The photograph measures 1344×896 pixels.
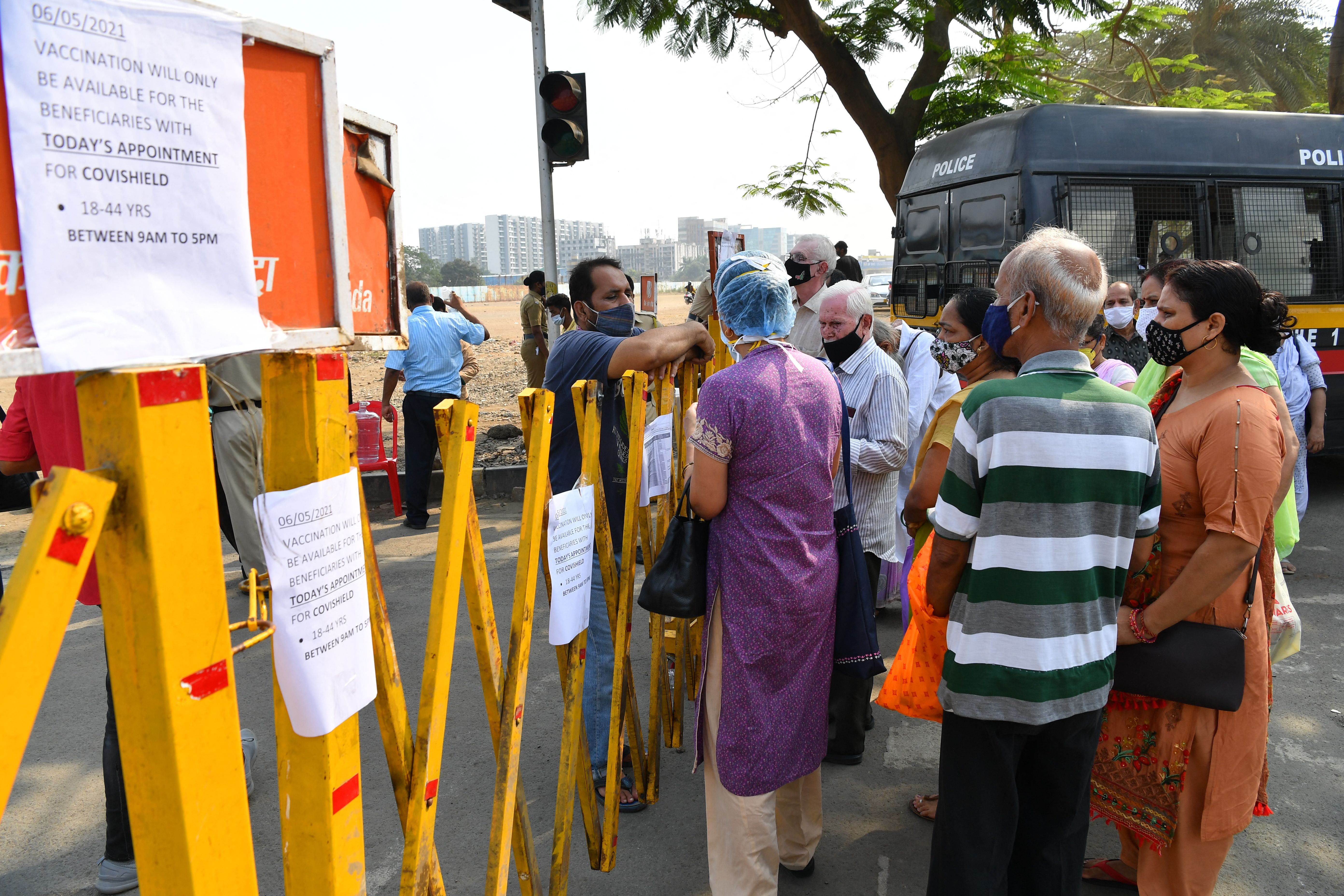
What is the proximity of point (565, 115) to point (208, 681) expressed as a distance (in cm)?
540

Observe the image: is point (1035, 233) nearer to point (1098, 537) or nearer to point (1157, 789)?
point (1098, 537)

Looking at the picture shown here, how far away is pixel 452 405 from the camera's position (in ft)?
4.97

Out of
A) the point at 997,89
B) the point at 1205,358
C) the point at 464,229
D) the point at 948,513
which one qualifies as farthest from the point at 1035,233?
the point at 464,229

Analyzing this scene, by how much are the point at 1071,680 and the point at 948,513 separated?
46 centimetres

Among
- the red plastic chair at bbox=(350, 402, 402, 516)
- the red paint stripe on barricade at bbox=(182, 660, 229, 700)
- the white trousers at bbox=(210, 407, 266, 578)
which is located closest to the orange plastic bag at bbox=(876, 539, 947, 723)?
the red paint stripe on barricade at bbox=(182, 660, 229, 700)

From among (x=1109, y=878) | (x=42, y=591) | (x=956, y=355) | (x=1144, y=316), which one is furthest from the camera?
(x=1144, y=316)

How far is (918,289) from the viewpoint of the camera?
8.26 m

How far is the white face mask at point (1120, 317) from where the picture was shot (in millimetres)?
5301

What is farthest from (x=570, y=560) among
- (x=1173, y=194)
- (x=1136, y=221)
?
(x=1173, y=194)

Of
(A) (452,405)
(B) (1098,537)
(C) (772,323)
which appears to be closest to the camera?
(A) (452,405)

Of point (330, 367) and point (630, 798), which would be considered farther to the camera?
point (630, 798)

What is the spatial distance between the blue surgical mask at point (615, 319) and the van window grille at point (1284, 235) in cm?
576

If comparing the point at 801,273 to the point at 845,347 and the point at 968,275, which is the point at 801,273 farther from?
the point at 968,275

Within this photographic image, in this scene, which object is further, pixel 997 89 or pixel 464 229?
pixel 464 229
